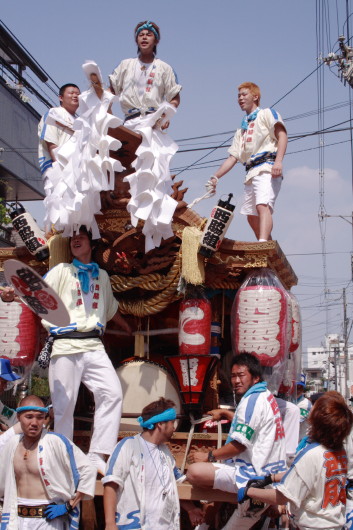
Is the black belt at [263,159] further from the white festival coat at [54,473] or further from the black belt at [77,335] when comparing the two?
the white festival coat at [54,473]

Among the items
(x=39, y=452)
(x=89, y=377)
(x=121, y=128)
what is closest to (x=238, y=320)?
(x=89, y=377)

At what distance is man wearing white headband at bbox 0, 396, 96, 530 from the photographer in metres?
3.90

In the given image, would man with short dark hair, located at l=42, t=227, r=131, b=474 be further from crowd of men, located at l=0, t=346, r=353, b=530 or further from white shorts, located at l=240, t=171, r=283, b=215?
white shorts, located at l=240, t=171, r=283, b=215

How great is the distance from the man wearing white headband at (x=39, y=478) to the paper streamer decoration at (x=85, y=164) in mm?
1758

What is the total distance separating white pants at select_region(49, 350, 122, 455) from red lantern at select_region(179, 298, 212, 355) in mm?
739

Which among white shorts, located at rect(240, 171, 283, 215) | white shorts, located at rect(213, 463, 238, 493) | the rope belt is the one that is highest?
white shorts, located at rect(240, 171, 283, 215)

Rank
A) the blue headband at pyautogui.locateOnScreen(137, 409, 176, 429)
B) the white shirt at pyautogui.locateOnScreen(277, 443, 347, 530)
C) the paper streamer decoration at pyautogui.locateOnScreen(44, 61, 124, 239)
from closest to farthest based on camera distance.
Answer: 1. the white shirt at pyautogui.locateOnScreen(277, 443, 347, 530)
2. the blue headband at pyautogui.locateOnScreen(137, 409, 176, 429)
3. the paper streamer decoration at pyautogui.locateOnScreen(44, 61, 124, 239)

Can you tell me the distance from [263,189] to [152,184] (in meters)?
1.13

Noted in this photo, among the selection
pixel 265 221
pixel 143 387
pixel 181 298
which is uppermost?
pixel 265 221

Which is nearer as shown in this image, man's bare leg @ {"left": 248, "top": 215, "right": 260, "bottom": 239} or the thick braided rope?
the thick braided rope

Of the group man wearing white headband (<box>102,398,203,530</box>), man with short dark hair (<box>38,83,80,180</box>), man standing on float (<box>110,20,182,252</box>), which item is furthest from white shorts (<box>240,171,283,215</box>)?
man wearing white headband (<box>102,398,203,530</box>)

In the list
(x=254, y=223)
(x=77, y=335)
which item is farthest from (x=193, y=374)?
(x=254, y=223)

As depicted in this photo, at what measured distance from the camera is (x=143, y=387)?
5.75m

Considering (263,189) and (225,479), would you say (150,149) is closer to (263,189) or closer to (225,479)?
(263,189)
